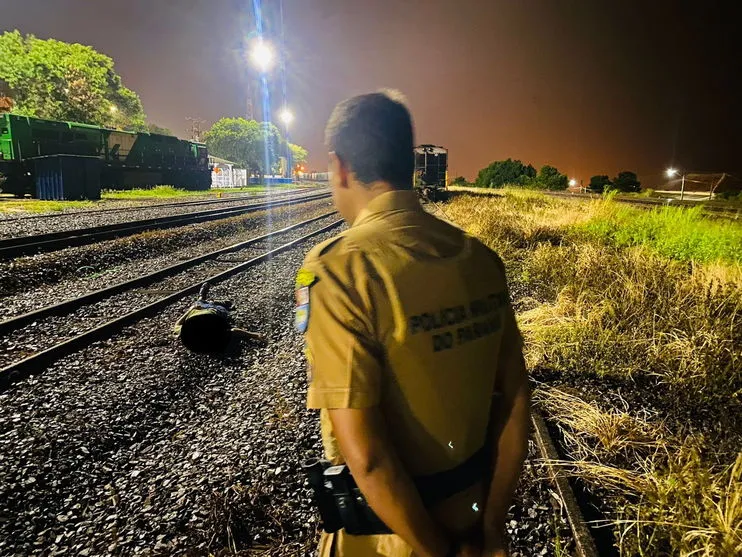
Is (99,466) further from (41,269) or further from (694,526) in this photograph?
(41,269)

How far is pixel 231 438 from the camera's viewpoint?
3.59m

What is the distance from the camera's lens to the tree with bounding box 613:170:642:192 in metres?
38.3

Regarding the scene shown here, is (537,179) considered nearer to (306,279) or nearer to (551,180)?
(551,180)

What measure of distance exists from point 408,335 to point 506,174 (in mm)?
47749

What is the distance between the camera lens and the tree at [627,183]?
38281 millimetres

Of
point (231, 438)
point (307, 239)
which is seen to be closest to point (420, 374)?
point (231, 438)

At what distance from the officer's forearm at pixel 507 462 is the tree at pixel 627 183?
42.5 m

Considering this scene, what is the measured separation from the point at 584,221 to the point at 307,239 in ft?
26.0

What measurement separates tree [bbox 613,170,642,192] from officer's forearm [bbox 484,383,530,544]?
139 feet

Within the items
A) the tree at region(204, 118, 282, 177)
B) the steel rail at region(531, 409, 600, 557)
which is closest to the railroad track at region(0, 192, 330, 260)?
the steel rail at region(531, 409, 600, 557)

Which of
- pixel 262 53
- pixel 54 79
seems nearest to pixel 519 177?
pixel 262 53

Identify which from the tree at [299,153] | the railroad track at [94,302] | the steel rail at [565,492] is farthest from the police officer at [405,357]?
the tree at [299,153]

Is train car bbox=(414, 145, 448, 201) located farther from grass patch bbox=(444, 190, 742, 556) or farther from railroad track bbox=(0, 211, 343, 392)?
grass patch bbox=(444, 190, 742, 556)

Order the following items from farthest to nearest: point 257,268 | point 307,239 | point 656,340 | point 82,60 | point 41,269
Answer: point 82,60, point 307,239, point 257,268, point 41,269, point 656,340
